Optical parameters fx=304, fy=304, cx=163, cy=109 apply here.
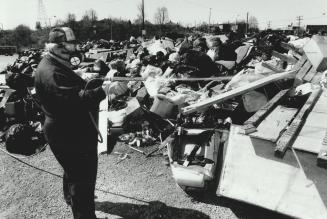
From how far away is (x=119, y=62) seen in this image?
28.2ft

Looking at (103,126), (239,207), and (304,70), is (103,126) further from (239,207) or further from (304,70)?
(304,70)

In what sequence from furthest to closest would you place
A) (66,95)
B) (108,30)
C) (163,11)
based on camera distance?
(163,11) < (108,30) < (66,95)

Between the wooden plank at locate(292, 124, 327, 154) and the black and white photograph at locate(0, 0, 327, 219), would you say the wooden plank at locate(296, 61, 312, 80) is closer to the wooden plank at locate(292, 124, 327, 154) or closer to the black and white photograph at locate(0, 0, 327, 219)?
the black and white photograph at locate(0, 0, 327, 219)

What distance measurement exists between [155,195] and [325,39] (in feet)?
13.5

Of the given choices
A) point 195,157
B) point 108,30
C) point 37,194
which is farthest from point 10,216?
point 108,30

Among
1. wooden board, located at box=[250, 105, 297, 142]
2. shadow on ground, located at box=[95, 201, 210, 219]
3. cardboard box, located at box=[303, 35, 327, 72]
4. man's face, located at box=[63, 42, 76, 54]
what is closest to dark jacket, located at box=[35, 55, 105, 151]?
man's face, located at box=[63, 42, 76, 54]

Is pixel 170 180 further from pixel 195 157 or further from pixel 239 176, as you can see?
pixel 239 176

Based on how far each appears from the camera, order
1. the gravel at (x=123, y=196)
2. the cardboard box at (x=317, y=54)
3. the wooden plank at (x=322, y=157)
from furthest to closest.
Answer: the cardboard box at (x=317, y=54)
the gravel at (x=123, y=196)
the wooden plank at (x=322, y=157)

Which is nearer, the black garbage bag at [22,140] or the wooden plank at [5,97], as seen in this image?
the black garbage bag at [22,140]

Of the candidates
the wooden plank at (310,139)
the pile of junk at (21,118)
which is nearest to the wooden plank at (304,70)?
the wooden plank at (310,139)

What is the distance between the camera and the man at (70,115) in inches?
98.3

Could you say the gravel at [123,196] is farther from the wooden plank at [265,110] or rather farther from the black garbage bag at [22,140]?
the wooden plank at [265,110]

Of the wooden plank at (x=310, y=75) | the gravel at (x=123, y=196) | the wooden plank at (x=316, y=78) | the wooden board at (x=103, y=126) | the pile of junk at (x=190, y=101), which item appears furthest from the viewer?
the wooden board at (x=103, y=126)

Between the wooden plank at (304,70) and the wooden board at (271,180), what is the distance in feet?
6.88
